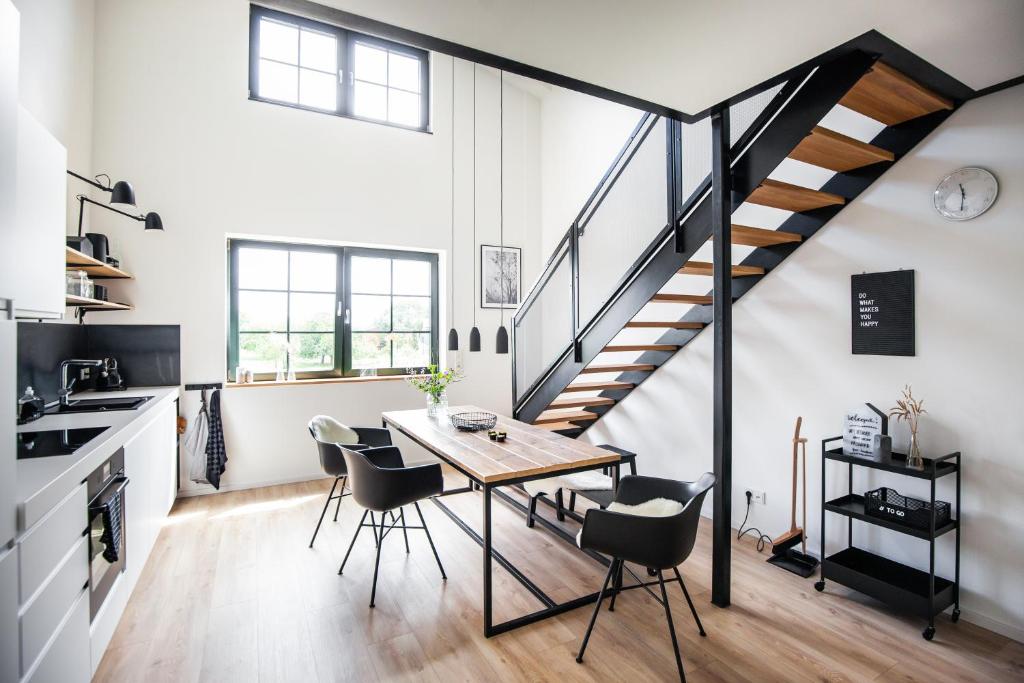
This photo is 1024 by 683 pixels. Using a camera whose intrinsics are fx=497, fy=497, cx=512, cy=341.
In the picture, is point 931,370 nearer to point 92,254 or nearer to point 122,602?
point 122,602

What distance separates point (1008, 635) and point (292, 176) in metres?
5.92

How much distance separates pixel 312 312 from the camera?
5.05 m

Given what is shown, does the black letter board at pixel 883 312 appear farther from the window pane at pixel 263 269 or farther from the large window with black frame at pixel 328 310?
the window pane at pixel 263 269

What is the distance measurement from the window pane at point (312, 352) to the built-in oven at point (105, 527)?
103 inches

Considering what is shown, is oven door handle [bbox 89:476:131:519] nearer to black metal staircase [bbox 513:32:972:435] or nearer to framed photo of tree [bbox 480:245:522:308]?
black metal staircase [bbox 513:32:972:435]

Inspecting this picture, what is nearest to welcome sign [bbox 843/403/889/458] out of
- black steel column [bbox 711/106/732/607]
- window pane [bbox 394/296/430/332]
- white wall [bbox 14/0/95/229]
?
black steel column [bbox 711/106/732/607]

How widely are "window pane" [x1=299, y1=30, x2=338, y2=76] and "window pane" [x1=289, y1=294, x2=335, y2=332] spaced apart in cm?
228

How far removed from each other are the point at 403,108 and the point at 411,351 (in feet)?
8.67

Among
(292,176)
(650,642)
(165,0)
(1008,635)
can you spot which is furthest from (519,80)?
(1008,635)

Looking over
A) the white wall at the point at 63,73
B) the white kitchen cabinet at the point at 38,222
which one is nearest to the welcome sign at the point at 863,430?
the white kitchen cabinet at the point at 38,222

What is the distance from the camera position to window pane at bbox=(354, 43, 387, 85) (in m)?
5.16

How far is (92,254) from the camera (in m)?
3.59

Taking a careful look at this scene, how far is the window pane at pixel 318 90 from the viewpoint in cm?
491

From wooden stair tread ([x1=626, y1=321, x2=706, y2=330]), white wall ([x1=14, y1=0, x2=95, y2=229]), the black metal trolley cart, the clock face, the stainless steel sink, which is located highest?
white wall ([x1=14, y1=0, x2=95, y2=229])
